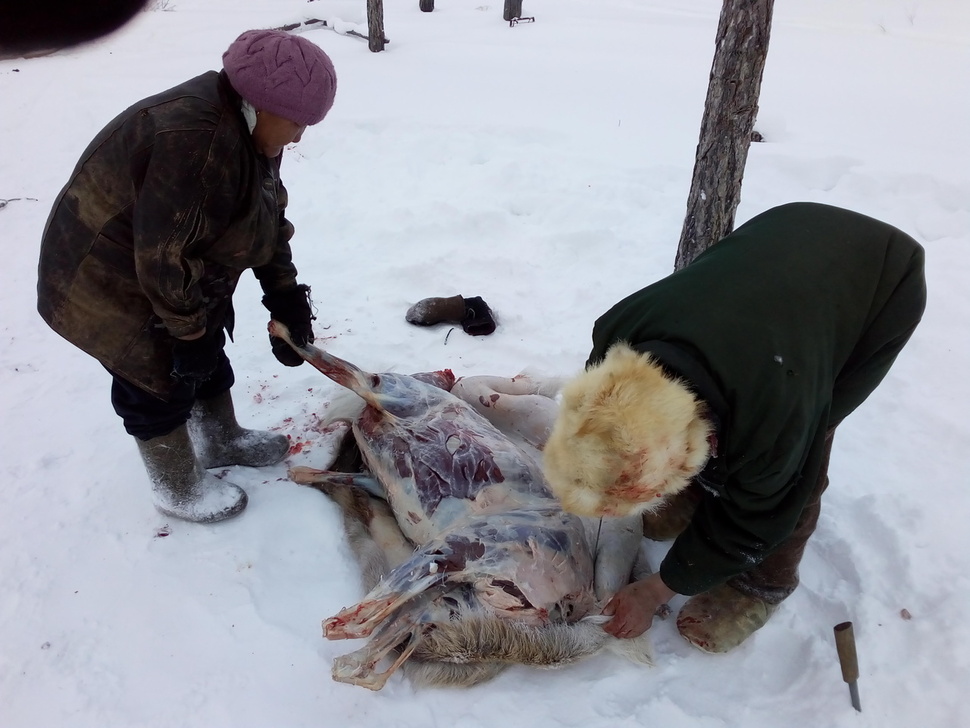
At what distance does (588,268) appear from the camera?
446cm

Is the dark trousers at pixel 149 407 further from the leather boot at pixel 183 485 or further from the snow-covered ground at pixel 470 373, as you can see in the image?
the snow-covered ground at pixel 470 373

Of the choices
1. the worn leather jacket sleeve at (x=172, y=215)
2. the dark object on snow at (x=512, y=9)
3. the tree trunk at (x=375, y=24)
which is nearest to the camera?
the worn leather jacket sleeve at (x=172, y=215)

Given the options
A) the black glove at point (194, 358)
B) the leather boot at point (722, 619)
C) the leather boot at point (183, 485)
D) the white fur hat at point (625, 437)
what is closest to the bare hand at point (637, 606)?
the leather boot at point (722, 619)

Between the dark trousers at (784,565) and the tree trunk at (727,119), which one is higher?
the tree trunk at (727,119)

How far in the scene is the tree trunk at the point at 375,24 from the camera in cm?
908

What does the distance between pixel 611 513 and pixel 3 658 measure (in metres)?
2.18

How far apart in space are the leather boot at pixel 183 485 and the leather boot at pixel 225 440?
0.23 m

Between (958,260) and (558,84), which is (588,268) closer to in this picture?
(958,260)

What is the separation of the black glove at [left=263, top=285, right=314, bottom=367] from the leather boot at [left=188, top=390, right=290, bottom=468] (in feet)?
1.10

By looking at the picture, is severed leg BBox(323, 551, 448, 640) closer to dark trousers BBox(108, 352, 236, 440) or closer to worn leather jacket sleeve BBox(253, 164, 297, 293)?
dark trousers BBox(108, 352, 236, 440)

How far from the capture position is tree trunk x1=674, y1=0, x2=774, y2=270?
2984mm

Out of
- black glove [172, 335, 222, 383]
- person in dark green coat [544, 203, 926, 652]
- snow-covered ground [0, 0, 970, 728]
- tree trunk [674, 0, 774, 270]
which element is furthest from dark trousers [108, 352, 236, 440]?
tree trunk [674, 0, 774, 270]

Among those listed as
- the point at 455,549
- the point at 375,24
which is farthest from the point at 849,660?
the point at 375,24

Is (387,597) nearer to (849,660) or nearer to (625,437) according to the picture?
(625,437)
